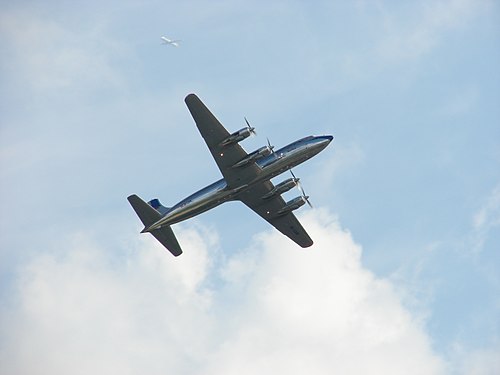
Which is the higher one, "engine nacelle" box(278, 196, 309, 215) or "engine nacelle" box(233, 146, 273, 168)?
"engine nacelle" box(278, 196, 309, 215)

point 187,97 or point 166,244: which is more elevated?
point 187,97

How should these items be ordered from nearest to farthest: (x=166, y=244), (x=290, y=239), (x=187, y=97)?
1. (x=187, y=97)
2. (x=166, y=244)
3. (x=290, y=239)

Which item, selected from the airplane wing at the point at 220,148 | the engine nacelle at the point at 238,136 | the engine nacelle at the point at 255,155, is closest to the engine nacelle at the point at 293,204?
the airplane wing at the point at 220,148

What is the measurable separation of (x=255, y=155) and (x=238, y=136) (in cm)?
298

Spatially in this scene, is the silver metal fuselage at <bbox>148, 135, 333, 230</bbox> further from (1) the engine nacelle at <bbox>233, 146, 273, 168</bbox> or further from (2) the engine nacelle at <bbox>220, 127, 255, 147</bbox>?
(2) the engine nacelle at <bbox>220, 127, 255, 147</bbox>

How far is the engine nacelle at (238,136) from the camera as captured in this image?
98.2 meters

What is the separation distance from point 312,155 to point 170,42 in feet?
64.9

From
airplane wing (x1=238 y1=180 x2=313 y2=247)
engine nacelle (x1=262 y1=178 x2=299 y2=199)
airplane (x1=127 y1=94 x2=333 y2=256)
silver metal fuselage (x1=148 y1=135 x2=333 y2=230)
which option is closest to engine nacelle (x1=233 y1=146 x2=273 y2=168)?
airplane (x1=127 y1=94 x2=333 y2=256)

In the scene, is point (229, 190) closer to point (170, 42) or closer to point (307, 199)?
point (307, 199)

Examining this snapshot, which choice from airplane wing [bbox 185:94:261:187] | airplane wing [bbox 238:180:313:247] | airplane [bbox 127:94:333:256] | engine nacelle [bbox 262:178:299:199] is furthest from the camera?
airplane wing [bbox 238:180:313:247]

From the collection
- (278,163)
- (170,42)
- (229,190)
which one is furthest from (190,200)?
(170,42)

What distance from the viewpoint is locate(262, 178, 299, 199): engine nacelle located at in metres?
105

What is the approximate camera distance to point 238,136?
323ft

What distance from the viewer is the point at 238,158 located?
3957 inches
